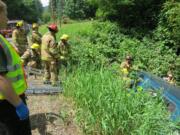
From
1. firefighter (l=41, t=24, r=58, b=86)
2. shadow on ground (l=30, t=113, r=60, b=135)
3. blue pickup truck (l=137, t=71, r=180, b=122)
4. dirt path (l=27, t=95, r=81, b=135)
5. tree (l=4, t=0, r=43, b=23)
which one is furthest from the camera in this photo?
tree (l=4, t=0, r=43, b=23)

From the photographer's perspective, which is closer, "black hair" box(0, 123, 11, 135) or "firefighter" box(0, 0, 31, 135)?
"firefighter" box(0, 0, 31, 135)

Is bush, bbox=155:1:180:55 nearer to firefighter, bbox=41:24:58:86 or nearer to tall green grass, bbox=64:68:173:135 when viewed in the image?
firefighter, bbox=41:24:58:86

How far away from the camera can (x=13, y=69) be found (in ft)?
10.1

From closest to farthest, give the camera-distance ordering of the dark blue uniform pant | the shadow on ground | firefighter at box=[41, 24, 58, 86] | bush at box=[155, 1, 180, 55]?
the dark blue uniform pant
the shadow on ground
firefighter at box=[41, 24, 58, 86]
bush at box=[155, 1, 180, 55]

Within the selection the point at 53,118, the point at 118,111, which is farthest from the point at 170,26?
the point at 118,111

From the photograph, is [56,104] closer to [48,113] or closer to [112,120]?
[48,113]

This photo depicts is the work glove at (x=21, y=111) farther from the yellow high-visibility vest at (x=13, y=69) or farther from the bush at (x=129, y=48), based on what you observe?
the bush at (x=129, y=48)

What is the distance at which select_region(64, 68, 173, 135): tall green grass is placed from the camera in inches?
186

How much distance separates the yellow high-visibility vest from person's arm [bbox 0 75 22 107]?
6.1 inches

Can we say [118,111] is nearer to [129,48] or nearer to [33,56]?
[33,56]

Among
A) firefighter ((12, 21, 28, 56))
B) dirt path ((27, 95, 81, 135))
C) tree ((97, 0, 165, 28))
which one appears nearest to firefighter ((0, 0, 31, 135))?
dirt path ((27, 95, 81, 135))

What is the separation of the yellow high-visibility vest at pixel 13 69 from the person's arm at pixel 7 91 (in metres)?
0.16

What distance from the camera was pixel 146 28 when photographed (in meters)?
19.3

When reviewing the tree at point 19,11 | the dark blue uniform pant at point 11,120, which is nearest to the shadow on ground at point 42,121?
the dark blue uniform pant at point 11,120
